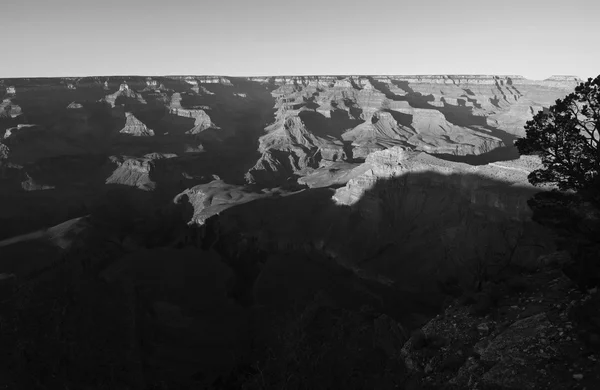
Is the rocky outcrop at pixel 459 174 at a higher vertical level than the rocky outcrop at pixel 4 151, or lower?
higher

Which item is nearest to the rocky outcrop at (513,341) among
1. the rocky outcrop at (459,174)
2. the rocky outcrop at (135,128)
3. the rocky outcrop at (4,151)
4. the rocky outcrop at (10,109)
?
the rocky outcrop at (459,174)

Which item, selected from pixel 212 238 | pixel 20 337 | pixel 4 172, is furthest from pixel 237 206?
pixel 4 172

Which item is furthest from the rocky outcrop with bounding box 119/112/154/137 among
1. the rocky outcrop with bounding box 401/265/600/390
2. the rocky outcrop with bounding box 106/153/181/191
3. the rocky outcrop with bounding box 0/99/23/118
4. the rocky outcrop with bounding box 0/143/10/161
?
the rocky outcrop with bounding box 401/265/600/390

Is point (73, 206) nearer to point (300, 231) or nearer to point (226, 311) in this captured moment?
point (300, 231)

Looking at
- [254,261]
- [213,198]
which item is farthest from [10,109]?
[254,261]

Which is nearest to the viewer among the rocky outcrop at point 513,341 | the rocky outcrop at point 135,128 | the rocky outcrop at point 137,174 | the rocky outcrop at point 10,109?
the rocky outcrop at point 513,341

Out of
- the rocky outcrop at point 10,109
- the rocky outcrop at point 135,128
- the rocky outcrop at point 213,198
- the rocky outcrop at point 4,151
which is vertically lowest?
the rocky outcrop at point 213,198

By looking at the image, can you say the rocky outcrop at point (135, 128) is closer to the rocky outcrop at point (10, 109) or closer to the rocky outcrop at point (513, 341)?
the rocky outcrop at point (10, 109)
